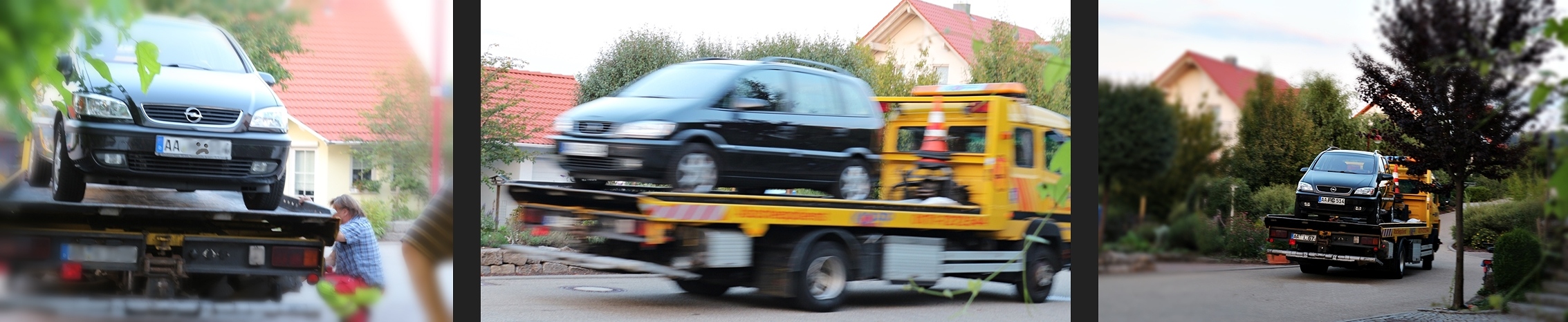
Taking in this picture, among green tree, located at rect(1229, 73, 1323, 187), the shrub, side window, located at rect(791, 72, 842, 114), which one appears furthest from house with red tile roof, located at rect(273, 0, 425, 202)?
the shrub

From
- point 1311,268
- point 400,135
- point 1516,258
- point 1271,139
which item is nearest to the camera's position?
point 400,135

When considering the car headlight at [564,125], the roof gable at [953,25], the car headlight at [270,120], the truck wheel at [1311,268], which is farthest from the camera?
the roof gable at [953,25]

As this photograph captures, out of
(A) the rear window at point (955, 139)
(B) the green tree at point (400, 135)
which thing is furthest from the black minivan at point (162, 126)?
(A) the rear window at point (955, 139)

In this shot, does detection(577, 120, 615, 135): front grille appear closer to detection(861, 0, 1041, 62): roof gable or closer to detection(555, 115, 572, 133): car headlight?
detection(555, 115, 572, 133): car headlight

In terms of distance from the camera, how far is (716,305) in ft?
22.0

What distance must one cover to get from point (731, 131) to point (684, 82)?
373mm

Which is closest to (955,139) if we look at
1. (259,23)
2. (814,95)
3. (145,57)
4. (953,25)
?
(814,95)

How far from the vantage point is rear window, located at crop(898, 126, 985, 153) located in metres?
6.58

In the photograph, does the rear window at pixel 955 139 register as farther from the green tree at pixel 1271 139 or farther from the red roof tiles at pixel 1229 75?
the green tree at pixel 1271 139

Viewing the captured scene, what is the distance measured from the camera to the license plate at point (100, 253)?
4.89 m

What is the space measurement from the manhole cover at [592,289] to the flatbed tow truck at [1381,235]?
436cm

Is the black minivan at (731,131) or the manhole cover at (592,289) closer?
the black minivan at (731,131)

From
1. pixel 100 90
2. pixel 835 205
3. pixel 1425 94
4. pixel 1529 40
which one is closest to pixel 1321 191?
pixel 1425 94

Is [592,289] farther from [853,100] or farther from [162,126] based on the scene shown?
[162,126]
